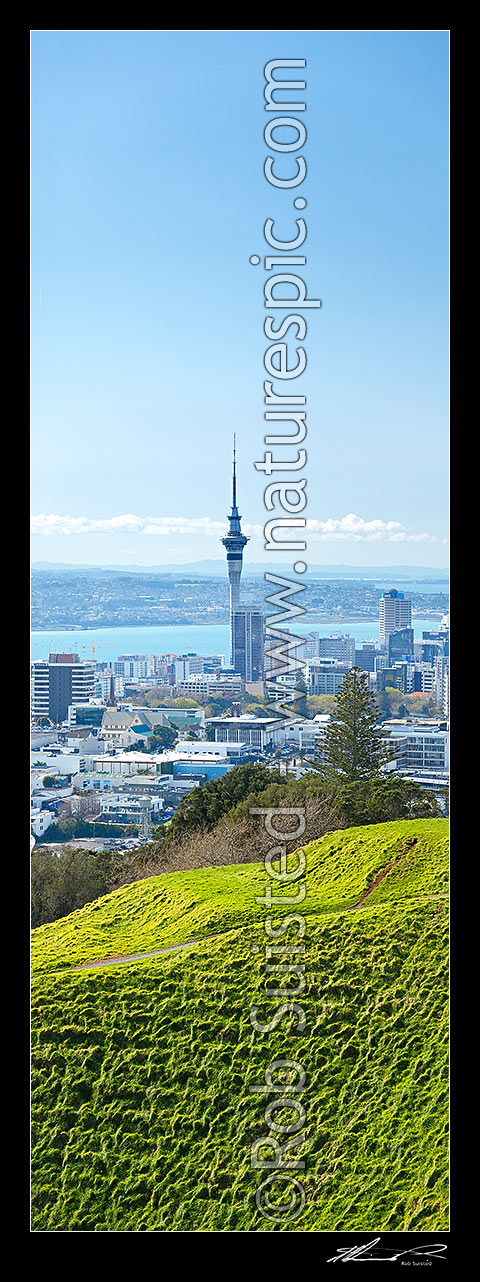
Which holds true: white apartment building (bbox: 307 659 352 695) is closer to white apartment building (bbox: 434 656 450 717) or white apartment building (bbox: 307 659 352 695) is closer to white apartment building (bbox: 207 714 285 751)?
white apartment building (bbox: 207 714 285 751)

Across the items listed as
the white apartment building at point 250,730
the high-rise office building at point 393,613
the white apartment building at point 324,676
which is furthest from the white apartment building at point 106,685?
the high-rise office building at point 393,613

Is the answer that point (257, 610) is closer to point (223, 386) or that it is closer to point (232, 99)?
point (223, 386)

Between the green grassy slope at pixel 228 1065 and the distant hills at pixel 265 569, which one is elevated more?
the distant hills at pixel 265 569

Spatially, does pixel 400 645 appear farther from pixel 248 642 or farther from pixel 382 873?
pixel 382 873

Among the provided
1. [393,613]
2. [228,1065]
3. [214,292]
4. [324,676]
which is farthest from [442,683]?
[214,292]

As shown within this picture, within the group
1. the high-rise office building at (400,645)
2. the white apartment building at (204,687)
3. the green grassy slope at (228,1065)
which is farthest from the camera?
the high-rise office building at (400,645)

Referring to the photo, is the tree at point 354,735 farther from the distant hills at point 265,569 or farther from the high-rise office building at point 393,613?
the distant hills at point 265,569
